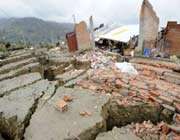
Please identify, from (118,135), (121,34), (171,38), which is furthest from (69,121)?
(121,34)

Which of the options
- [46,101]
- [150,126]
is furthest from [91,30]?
[150,126]

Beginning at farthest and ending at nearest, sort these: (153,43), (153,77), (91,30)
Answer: (153,43) → (91,30) → (153,77)

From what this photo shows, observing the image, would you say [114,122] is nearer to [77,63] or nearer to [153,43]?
[77,63]

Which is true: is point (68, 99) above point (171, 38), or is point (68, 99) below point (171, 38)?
below

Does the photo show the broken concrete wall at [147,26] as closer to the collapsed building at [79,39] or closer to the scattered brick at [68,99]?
the collapsed building at [79,39]

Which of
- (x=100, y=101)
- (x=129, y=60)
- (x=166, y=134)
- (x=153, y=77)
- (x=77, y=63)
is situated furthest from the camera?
(x=129, y=60)

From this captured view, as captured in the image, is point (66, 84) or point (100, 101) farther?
point (66, 84)

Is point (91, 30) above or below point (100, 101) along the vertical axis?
above

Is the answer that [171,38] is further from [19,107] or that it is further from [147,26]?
[19,107]

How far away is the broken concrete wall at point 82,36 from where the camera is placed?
7994mm

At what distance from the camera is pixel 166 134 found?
297cm

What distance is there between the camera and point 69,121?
309 cm

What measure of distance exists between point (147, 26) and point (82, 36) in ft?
7.20

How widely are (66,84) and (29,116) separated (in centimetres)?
107
